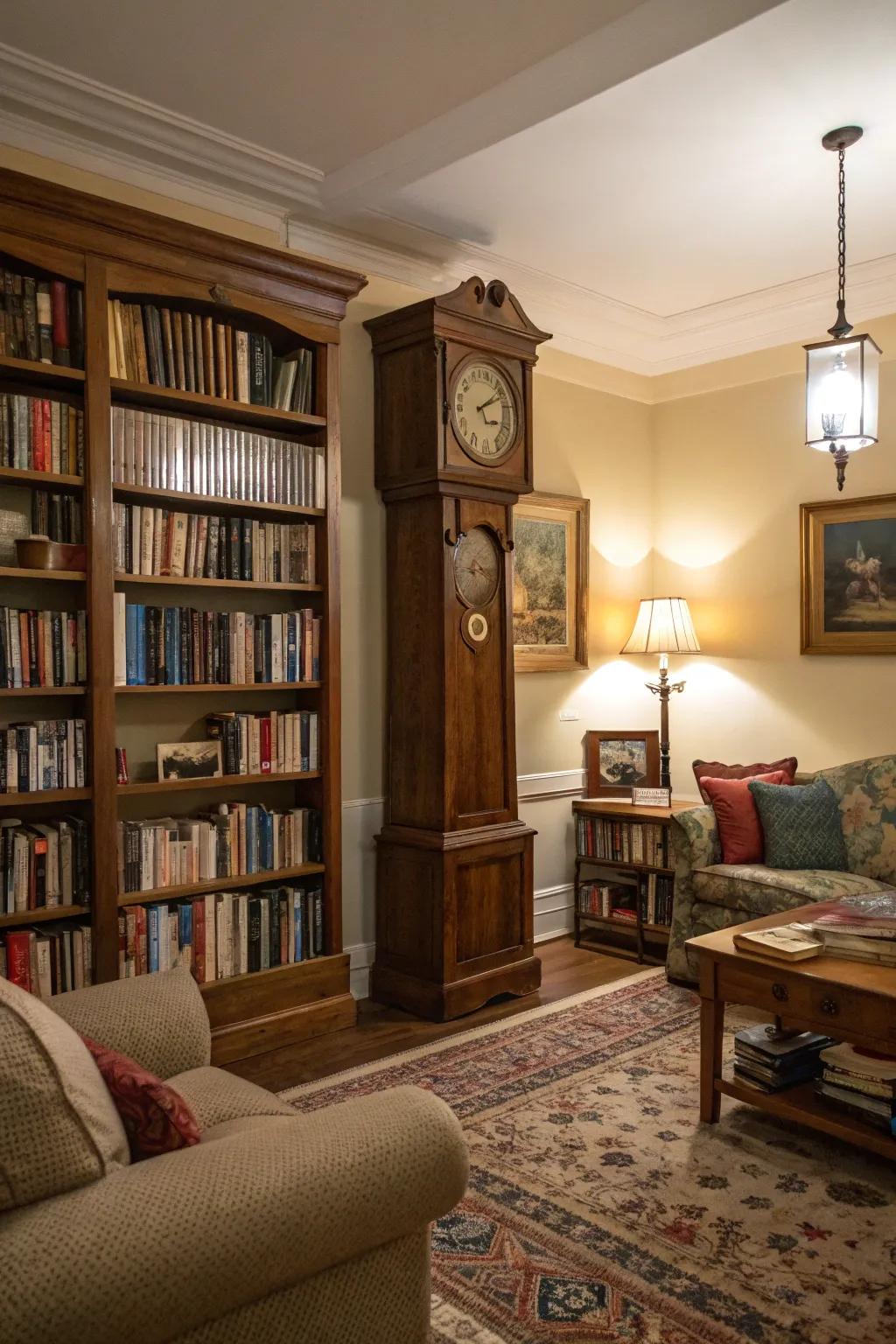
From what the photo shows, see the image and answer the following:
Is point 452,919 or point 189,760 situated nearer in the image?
point 189,760

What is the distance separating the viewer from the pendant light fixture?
3.34 meters

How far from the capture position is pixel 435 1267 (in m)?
2.29

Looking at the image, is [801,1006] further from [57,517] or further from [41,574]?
[57,517]

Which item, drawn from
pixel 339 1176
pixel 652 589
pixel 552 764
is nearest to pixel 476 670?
pixel 552 764

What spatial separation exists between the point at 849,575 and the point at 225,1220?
4.19 meters

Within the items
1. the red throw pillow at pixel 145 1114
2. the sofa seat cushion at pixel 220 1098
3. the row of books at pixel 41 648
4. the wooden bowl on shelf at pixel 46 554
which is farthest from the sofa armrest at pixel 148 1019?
the wooden bowl on shelf at pixel 46 554

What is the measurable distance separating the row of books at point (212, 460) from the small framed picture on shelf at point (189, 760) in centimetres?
84

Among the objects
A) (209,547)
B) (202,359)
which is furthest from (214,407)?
(209,547)

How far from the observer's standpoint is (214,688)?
11.3 feet

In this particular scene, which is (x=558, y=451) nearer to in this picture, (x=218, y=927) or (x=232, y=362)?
(x=232, y=362)

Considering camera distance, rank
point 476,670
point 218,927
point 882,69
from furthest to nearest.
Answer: point 476,670 < point 218,927 < point 882,69

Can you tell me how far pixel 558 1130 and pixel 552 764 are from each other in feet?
7.58

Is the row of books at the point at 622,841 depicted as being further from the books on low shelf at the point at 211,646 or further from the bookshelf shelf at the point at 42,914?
the bookshelf shelf at the point at 42,914

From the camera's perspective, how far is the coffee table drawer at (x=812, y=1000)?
256 centimetres
